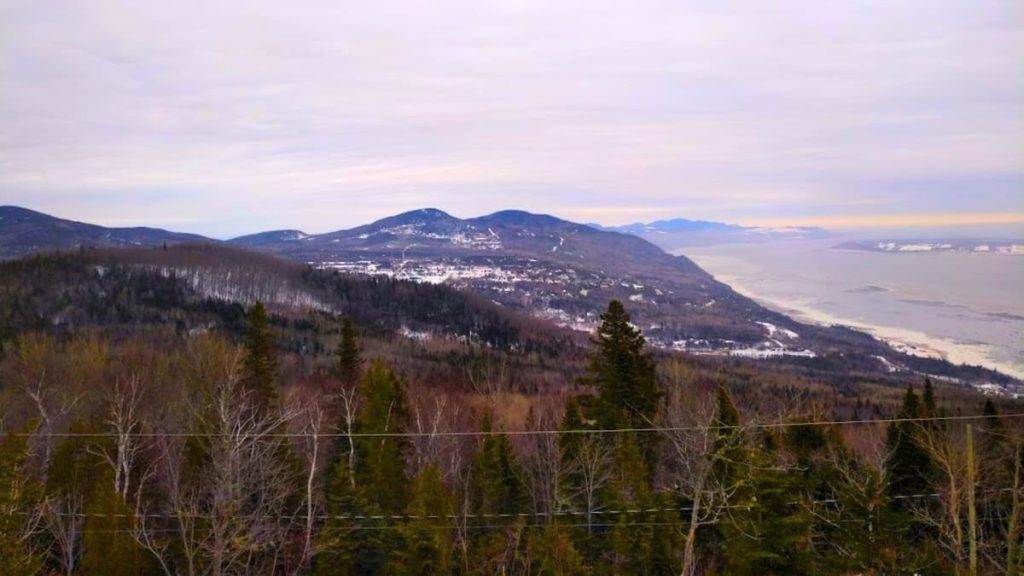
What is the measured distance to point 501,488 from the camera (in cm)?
2678

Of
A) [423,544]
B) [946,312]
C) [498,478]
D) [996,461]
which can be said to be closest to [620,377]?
[498,478]

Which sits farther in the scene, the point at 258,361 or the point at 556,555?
the point at 258,361

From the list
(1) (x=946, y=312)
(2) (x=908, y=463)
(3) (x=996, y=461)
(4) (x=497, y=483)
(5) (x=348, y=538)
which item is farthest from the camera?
(1) (x=946, y=312)

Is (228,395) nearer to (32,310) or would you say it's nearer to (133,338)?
(133,338)

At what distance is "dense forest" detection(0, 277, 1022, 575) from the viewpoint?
15.4 metres

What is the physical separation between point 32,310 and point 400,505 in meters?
118

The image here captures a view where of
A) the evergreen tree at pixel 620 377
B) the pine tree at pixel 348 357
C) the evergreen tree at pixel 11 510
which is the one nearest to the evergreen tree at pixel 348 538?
the evergreen tree at pixel 11 510

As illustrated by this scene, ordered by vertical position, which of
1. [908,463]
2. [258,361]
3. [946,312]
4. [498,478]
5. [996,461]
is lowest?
[498,478]

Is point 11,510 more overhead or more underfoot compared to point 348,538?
more overhead

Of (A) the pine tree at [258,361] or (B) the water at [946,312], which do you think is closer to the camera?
(A) the pine tree at [258,361]

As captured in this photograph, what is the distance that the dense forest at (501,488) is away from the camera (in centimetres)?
1542

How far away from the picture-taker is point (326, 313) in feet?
499

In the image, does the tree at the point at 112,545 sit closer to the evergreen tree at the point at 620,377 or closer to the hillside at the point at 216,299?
the evergreen tree at the point at 620,377

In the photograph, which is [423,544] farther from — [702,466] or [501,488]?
[702,466]
